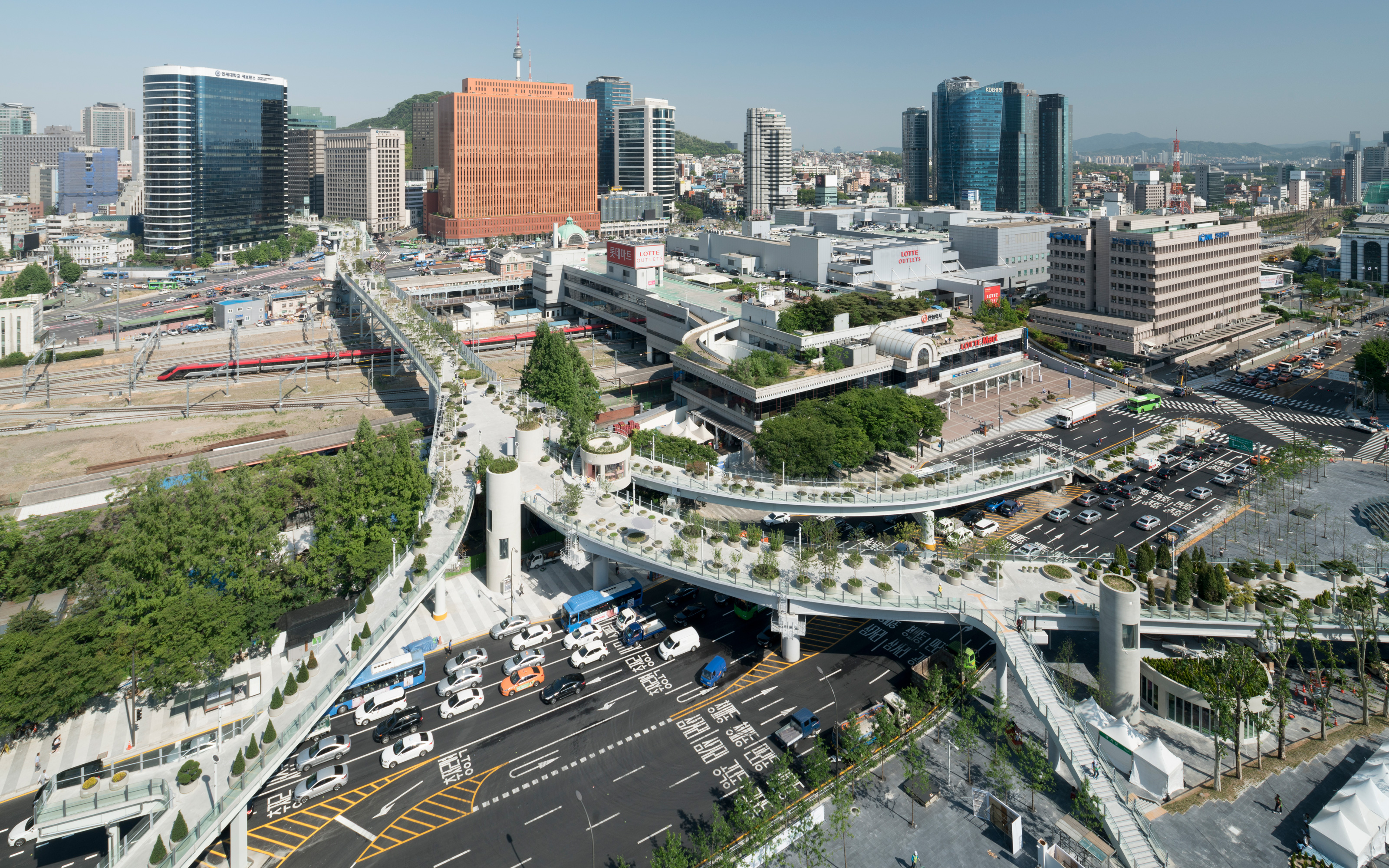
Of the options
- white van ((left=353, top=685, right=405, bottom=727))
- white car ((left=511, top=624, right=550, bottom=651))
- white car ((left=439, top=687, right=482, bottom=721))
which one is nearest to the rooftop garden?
white car ((left=511, top=624, right=550, bottom=651))

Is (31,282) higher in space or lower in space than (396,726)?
higher

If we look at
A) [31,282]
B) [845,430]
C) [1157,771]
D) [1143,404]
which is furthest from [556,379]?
[31,282]

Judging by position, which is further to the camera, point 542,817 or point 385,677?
point 385,677

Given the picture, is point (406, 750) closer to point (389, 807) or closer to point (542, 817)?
point (389, 807)

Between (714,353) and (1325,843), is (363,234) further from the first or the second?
(1325,843)

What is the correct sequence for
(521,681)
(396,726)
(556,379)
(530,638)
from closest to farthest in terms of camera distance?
1. (396,726)
2. (521,681)
3. (530,638)
4. (556,379)

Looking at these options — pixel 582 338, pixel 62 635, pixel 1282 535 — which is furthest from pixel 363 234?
pixel 1282 535

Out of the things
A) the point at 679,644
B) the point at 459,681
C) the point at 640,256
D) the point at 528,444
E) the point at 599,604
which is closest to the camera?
the point at 459,681

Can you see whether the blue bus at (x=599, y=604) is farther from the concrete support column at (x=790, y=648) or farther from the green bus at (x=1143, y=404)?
the green bus at (x=1143, y=404)

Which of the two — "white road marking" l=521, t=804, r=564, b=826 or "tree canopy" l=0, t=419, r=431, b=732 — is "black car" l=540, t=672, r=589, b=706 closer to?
"white road marking" l=521, t=804, r=564, b=826
